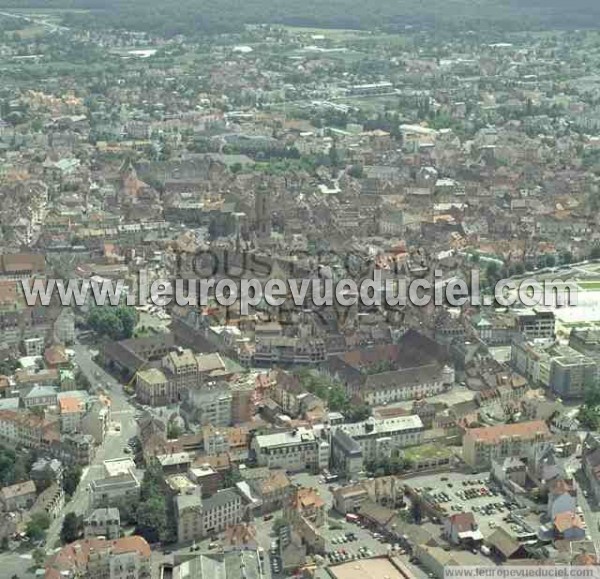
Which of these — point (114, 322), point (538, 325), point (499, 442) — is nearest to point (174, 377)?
point (114, 322)

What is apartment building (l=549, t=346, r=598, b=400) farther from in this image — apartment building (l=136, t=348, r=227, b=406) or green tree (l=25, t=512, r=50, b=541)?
green tree (l=25, t=512, r=50, b=541)

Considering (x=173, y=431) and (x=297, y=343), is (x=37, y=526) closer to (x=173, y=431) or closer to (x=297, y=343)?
(x=173, y=431)

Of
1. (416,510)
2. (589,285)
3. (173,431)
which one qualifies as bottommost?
(589,285)

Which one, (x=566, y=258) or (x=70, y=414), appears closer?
(x=70, y=414)

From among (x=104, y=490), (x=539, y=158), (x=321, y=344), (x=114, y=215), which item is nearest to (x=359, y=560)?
(x=104, y=490)

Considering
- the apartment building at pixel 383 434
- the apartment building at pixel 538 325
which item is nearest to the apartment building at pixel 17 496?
the apartment building at pixel 383 434

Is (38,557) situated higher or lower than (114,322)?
lower

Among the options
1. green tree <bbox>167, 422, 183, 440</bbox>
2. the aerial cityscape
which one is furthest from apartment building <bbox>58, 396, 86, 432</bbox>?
green tree <bbox>167, 422, 183, 440</bbox>
